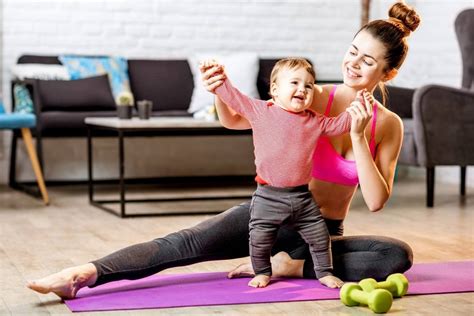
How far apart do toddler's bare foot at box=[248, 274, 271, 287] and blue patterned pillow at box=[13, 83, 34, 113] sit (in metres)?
3.04

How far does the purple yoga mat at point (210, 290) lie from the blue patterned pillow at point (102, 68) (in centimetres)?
301

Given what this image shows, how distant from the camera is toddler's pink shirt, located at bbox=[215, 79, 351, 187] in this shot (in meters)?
2.52

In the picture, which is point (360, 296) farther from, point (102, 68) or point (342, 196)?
point (102, 68)

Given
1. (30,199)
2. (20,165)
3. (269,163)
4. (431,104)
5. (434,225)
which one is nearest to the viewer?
(269,163)

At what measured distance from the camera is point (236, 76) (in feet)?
19.0

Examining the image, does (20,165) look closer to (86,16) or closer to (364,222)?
(86,16)

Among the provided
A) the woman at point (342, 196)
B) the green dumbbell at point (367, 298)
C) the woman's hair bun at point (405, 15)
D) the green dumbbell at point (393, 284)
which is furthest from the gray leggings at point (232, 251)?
the woman's hair bun at point (405, 15)

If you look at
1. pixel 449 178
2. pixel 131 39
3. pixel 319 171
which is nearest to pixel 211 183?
pixel 131 39

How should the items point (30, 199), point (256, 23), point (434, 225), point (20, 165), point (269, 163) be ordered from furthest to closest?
point (256, 23), point (20, 165), point (30, 199), point (434, 225), point (269, 163)

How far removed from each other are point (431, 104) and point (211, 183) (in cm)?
174

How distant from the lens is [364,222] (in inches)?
165

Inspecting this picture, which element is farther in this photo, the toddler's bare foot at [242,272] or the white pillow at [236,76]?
the white pillow at [236,76]

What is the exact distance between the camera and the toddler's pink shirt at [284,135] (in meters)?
2.52

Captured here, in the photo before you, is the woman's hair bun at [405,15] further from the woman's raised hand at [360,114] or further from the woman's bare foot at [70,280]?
the woman's bare foot at [70,280]
